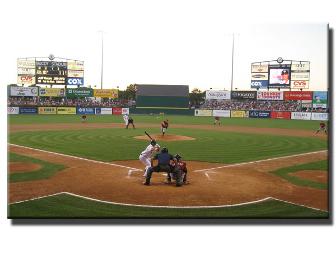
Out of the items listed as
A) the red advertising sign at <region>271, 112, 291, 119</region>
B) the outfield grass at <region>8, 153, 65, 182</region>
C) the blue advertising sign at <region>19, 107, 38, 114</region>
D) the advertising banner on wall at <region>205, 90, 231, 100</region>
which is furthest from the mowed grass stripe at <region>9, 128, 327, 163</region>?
the advertising banner on wall at <region>205, 90, 231, 100</region>

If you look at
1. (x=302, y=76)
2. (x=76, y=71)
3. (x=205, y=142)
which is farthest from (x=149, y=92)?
(x=205, y=142)

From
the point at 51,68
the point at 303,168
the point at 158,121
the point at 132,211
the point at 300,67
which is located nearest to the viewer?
the point at 132,211

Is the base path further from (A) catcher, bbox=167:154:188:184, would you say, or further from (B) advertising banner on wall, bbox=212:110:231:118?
(B) advertising banner on wall, bbox=212:110:231:118

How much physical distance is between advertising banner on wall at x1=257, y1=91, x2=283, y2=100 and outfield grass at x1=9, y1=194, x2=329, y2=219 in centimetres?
5390

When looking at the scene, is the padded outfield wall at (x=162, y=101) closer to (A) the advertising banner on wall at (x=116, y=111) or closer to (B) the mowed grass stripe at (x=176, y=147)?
(A) the advertising banner on wall at (x=116, y=111)

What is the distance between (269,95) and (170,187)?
180 feet

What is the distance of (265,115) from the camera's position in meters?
61.4

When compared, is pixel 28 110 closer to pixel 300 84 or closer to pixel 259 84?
pixel 259 84

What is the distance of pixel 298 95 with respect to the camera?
60250 mm

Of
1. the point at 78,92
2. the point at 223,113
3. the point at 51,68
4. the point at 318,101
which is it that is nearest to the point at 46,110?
the point at 78,92

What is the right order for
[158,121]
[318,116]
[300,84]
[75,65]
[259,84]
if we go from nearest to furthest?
[158,121]
[318,116]
[300,84]
[259,84]
[75,65]

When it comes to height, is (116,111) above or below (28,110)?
above

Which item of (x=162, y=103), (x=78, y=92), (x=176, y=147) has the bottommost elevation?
(x=176, y=147)

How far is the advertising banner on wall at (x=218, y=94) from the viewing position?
6862 cm
